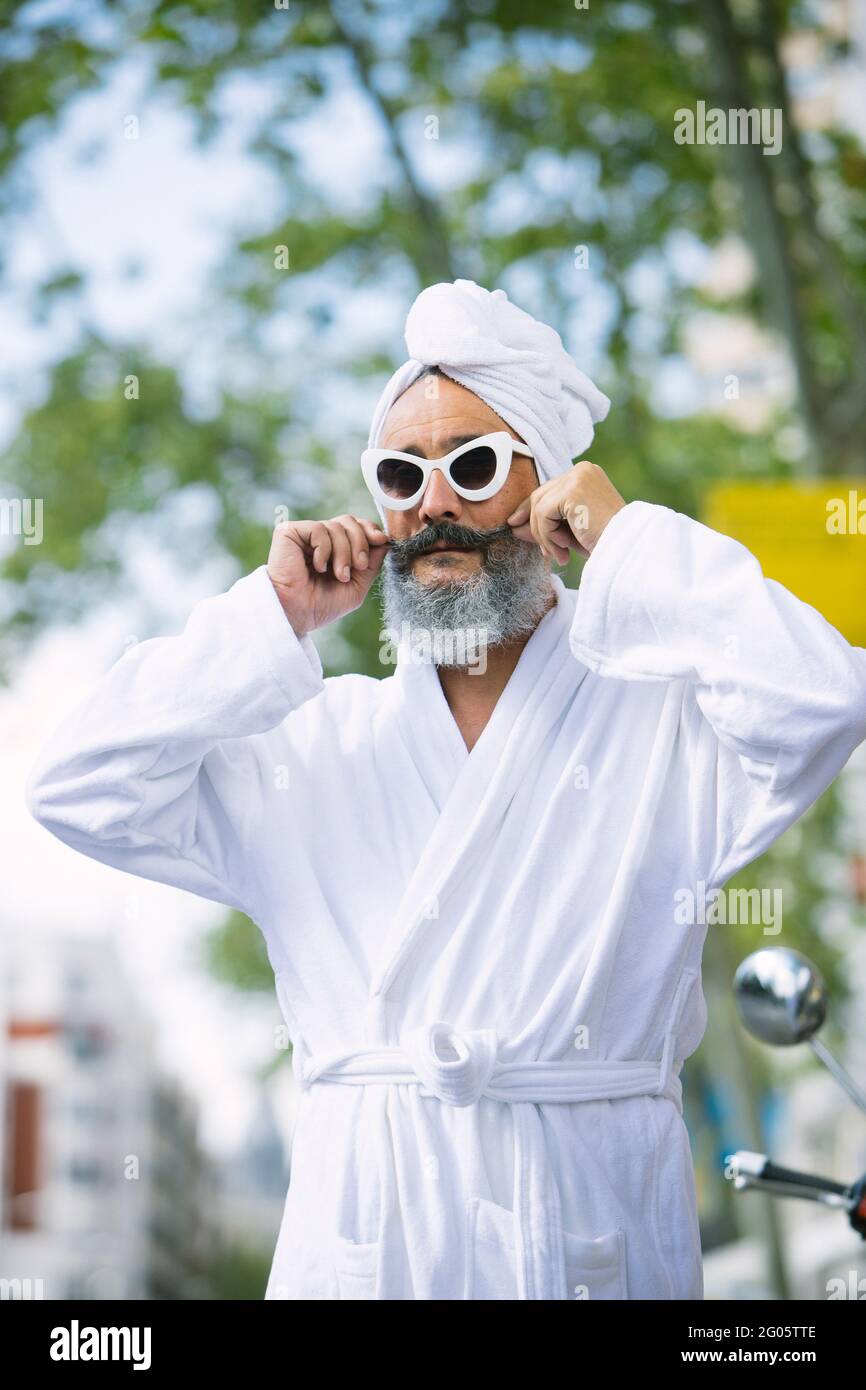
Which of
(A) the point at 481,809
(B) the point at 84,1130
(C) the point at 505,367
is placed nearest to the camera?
(A) the point at 481,809

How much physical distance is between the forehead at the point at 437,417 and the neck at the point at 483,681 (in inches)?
14.8

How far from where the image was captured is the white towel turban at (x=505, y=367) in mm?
3090

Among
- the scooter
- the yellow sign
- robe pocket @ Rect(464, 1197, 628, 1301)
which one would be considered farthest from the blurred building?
robe pocket @ Rect(464, 1197, 628, 1301)

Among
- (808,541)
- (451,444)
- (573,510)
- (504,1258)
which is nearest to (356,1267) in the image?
(504,1258)

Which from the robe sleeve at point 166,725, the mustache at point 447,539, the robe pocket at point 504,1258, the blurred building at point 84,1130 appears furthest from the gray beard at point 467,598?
the blurred building at point 84,1130

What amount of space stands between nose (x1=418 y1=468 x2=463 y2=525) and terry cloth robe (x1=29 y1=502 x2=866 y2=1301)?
0.30 meters

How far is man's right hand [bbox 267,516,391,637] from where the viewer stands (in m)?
2.94

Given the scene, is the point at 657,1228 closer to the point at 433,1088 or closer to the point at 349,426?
the point at 433,1088

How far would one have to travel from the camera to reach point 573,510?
278 cm

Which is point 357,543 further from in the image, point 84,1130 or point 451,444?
point 84,1130

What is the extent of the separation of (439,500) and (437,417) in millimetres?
191

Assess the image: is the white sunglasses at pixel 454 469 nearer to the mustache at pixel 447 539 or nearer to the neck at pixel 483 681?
the mustache at pixel 447 539

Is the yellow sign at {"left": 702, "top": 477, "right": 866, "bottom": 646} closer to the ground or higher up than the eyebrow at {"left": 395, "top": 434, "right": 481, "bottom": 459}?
higher up

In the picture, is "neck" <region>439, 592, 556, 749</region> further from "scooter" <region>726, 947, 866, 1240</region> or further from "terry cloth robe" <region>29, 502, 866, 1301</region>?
"scooter" <region>726, 947, 866, 1240</region>
